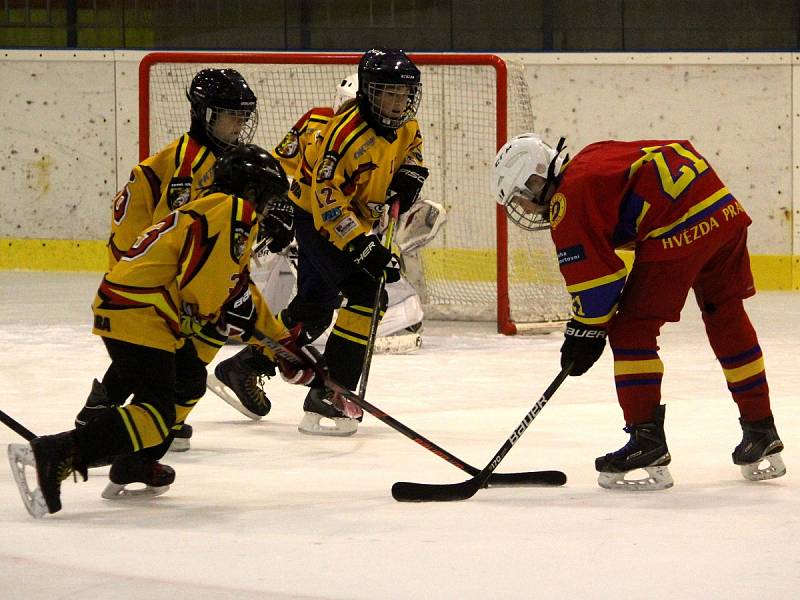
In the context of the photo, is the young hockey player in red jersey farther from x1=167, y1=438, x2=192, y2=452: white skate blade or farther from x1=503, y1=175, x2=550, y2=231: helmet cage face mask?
x1=167, y1=438, x2=192, y2=452: white skate blade

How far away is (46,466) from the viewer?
2.84 m

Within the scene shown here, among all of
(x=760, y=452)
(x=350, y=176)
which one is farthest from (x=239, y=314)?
(x=760, y=452)

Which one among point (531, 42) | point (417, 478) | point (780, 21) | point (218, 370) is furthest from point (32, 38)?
point (417, 478)

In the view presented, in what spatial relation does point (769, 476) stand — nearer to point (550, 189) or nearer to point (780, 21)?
point (550, 189)

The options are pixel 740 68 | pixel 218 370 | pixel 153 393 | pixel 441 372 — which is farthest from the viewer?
pixel 740 68

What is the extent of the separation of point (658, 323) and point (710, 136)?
465 centimetres

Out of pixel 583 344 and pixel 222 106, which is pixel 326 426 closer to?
pixel 222 106

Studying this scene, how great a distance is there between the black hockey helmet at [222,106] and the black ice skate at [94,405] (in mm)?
708

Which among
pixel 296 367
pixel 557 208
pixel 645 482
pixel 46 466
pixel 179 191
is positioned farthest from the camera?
pixel 179 191

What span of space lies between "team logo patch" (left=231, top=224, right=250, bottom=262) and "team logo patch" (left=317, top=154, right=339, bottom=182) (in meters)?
1.03

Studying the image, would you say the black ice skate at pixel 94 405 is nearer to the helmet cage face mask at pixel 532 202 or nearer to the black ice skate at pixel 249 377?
the black ice skate at pixel 249 377

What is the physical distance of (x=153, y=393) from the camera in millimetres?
3031

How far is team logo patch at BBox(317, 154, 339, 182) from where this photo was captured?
404 cm

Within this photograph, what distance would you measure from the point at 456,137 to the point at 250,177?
4.47 metres
